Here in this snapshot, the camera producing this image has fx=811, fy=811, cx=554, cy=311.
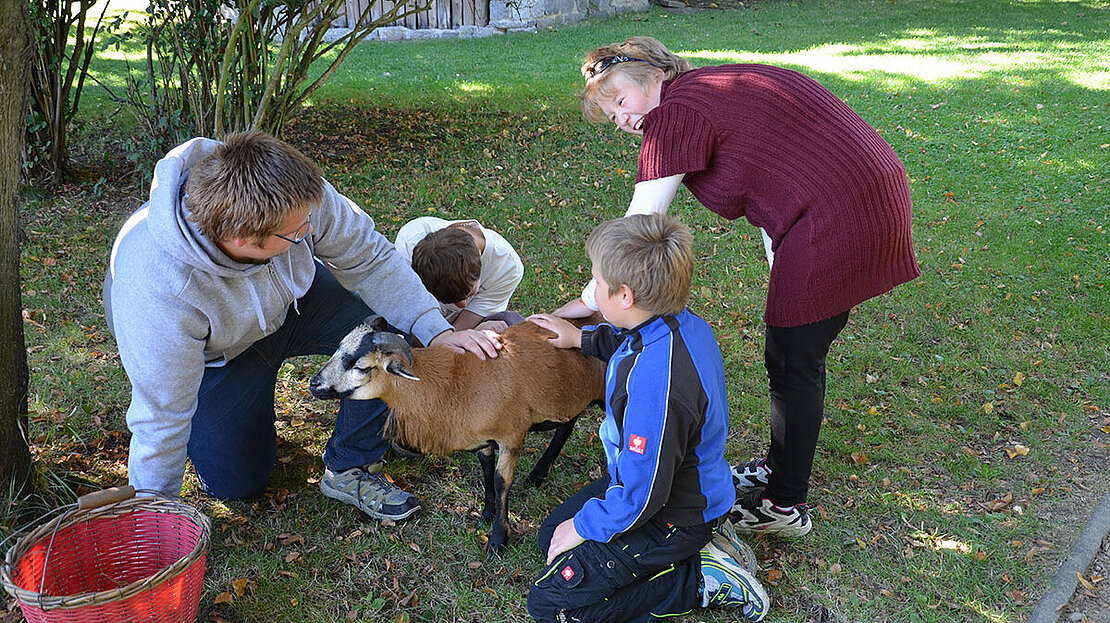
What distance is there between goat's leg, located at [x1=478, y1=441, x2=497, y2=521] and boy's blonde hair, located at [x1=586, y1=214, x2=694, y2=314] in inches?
45.1

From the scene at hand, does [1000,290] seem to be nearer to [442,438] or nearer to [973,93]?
[442,438]

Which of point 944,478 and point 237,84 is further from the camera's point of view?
point 237,84

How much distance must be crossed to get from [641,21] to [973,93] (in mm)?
9268

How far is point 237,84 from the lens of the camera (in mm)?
8164

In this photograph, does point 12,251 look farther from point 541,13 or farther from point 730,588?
point 541,13

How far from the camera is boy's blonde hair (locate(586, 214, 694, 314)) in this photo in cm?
303

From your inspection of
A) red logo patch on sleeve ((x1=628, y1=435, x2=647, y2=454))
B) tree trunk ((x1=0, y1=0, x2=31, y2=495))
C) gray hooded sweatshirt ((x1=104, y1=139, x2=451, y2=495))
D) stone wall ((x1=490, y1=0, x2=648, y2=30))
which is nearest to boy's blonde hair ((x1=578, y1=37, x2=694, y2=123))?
red logo patch on sleeve ((x1=628, y1=435, x2=647, y2=454))

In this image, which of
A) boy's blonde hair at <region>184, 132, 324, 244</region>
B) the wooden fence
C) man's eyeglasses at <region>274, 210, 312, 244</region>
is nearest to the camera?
boy's blonde hair at <region>184, 132, 324, 244</region>

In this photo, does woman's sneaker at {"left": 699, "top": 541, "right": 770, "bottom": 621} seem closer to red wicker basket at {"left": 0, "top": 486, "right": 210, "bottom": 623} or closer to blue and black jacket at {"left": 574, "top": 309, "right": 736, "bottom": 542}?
blue and black jacket at {"left": 574, "top": 309, "right": 736, "bottom": 542}

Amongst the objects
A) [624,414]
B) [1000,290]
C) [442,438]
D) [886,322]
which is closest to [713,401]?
[624,414]

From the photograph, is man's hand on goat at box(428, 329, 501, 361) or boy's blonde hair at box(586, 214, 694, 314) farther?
man's hand on goat at box(428, 329, 501, 361)

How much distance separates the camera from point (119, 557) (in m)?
3.37

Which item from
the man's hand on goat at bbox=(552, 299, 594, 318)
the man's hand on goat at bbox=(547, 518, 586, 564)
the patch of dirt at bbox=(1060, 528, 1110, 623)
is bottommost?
the patch of dirt at bbox=(1060, 528, 1110, 623)

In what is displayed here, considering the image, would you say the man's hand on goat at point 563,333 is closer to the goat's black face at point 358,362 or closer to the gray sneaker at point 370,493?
the goat's black face at point 358,362
